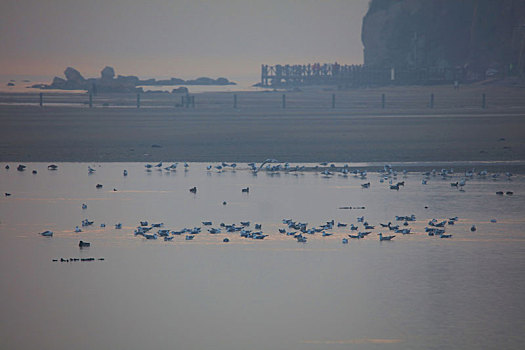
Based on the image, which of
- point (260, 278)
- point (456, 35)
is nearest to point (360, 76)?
point (456, 35)

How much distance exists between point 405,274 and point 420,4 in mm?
97568

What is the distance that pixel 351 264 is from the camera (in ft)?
38.1

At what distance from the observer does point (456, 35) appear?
98.9 metres

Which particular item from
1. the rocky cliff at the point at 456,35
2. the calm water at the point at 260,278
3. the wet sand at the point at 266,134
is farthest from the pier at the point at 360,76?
the calm water at the point at 260,278

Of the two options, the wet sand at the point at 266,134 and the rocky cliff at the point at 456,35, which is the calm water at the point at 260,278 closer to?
the wet sand at the point at 266,134

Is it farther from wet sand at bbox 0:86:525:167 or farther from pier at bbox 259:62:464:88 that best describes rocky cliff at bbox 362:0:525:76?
wet sand at bbox 0:86:525:167

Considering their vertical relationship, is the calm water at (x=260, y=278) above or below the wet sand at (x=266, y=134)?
below

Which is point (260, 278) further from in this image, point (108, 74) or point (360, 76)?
point (108, 74)

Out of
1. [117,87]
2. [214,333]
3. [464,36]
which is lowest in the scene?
[214,333]

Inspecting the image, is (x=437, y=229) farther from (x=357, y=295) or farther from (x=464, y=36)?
(x=464, y=36)

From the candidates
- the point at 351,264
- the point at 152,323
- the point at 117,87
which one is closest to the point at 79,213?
the point at 351,264

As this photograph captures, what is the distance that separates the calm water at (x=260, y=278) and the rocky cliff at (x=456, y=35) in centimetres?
6764

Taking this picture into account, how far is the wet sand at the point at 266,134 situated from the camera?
26.4 m

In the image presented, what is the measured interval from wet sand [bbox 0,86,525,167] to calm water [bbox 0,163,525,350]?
343 inches
